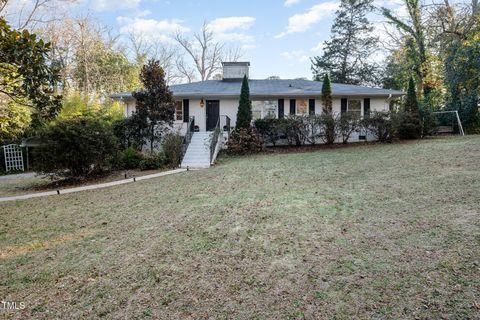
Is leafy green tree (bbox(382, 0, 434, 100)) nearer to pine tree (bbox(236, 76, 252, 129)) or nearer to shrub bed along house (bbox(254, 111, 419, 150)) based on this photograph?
shrub bed along house (bbox(254, 111, 419, 150))

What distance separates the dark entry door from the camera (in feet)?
53.9

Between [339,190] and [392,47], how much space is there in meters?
25.7

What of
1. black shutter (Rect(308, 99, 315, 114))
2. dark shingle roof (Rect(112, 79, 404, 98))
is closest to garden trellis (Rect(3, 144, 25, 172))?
dark shingle roof (Rect(112, 79, 404, 98))

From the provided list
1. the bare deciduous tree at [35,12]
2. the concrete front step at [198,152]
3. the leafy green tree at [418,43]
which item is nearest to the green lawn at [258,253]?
the concrete front step at [198,152]

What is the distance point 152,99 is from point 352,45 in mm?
23509

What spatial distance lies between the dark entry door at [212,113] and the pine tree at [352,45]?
17.1m

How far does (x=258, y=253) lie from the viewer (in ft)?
11.4

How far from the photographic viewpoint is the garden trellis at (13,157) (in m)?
15.7

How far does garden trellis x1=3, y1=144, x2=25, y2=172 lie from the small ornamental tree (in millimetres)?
7686

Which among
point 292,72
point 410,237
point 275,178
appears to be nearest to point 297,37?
point 292,72

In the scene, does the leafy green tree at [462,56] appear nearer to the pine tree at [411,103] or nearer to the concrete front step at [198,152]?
the pine tree at [411,103]

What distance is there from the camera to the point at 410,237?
3562 mm

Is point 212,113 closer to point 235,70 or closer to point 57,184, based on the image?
point 235,70

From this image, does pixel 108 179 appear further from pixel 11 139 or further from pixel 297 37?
→ pixel 297 37
